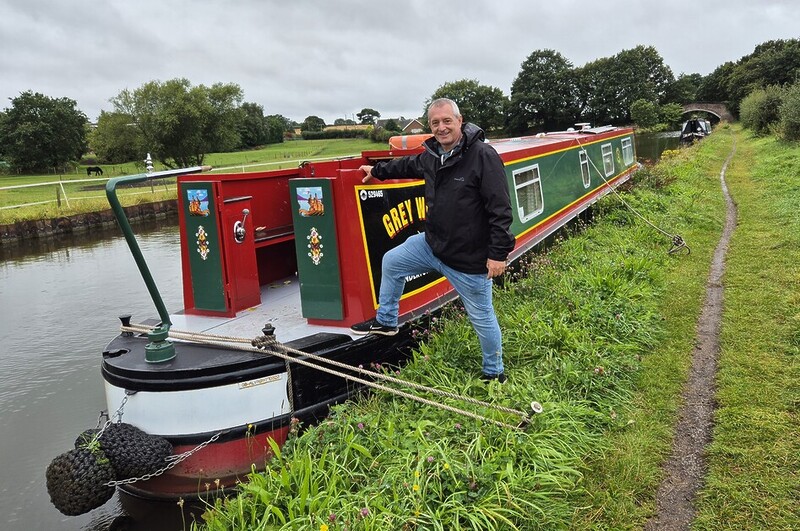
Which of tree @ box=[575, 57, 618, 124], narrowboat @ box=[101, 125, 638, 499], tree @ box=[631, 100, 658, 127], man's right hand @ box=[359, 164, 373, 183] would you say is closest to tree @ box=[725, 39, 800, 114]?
tree @ box=[631, 100, 658, 127]

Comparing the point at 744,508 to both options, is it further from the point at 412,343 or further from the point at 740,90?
the point at 740,90

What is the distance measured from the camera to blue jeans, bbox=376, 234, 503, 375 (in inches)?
130

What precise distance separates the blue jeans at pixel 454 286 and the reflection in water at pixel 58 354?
6.62 ft

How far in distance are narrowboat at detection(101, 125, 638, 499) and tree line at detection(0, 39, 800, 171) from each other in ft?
94.2

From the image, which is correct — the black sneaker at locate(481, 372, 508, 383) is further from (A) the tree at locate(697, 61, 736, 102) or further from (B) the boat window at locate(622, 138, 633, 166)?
(A) the tree at locate(697, 61, 736, 102)

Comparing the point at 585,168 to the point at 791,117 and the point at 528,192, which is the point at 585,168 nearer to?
the point at 528,192

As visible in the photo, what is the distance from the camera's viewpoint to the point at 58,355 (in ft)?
20.8

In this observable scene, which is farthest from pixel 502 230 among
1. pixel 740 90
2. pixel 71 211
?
pixel 740 90

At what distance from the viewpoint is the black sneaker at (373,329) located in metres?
3.84

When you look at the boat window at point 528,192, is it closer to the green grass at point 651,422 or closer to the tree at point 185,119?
the green grass at point 651,422

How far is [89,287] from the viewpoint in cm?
931

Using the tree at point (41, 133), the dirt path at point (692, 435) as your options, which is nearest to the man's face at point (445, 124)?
the dirt path at point (692, 435)

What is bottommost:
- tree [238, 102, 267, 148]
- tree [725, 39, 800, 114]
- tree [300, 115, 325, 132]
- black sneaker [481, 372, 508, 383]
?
black sneaker [481, 372, 508, 383]

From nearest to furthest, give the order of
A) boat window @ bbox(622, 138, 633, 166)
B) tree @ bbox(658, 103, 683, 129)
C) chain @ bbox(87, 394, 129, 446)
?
1. chain @ bbox(87, 394, 129, 446)
2. boat window @ bbox(622, 138, 633, 166)
3. tree @ bbox(658, 103, 683, 129)
